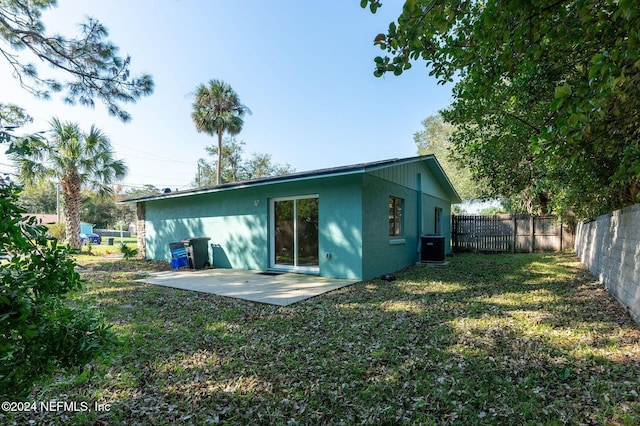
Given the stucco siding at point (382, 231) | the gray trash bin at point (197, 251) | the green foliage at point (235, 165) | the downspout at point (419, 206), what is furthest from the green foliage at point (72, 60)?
the green foliage at point (235, 165)

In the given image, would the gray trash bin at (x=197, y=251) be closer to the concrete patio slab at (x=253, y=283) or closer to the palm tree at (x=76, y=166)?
the concrete patio slab at (x=253, y=283)

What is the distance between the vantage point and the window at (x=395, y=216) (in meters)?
9.09

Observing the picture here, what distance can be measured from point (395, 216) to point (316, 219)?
8.76 ft

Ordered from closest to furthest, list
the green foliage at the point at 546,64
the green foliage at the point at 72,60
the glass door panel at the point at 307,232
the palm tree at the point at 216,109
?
the green foliage at the point at 546,64, the green foliage at the point at 72,60, the glass door panel at the point at 307,232, the palm tree at the point at 216,109

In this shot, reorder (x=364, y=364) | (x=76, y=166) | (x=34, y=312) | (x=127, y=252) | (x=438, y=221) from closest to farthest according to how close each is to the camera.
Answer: (x=34, y=312)
(x=364, y=364)
(x=127, y=252)
(x=438, y=221)
(x=76, y=166)

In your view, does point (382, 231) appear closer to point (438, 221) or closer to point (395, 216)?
point (395, 216)

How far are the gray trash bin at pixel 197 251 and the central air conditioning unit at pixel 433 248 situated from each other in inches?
283

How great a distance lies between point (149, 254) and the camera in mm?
12523

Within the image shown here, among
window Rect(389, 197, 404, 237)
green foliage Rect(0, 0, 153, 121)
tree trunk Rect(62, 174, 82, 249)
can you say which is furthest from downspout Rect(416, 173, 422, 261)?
tree trunk Rect(62, 174, 82, 249)

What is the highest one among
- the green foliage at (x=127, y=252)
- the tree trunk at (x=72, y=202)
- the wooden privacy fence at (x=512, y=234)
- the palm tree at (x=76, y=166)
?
the palm tree at (x=76, y=166)

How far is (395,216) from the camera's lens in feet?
30.7

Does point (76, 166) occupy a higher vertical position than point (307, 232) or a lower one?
higher

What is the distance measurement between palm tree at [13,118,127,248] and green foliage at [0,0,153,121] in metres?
7.68

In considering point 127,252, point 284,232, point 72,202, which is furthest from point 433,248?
point 72,202
